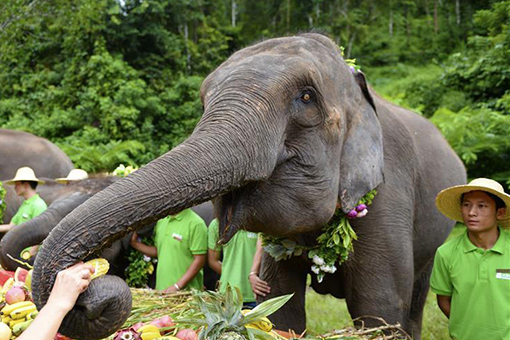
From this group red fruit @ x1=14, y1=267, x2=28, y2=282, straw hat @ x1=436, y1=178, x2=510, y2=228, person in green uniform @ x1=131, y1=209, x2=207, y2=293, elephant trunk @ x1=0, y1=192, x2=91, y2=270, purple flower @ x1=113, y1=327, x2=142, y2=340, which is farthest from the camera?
person in green uniform @ x1=131, y1=209, x2=207, y2=293

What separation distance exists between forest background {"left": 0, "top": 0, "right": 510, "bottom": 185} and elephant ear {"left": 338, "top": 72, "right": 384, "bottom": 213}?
9.34m

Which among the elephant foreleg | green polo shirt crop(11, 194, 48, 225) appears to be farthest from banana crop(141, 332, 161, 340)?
green polo shirt crop(11, 194, 48, 225)

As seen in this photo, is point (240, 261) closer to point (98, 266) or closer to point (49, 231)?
point (49, 231)

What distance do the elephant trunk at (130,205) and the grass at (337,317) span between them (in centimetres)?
409

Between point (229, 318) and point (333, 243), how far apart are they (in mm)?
912

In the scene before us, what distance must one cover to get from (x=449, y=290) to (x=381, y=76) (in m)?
26.3

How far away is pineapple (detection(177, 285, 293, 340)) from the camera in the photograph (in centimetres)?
270

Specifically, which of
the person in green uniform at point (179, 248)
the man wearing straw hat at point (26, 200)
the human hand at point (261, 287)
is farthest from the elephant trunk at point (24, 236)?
the human hand at point (261, 287)

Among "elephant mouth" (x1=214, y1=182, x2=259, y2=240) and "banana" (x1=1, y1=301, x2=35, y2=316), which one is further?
"banana" (x1=1, y1=301, x2=35, y2=316)

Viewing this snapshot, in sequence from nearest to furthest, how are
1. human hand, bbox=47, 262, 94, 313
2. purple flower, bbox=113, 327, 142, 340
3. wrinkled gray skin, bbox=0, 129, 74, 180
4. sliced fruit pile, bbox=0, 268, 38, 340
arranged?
human hand, bbox=47, 262, 94, 313 < purple flower, bbox=113, 327, 142, 340 < sliced fruit pile, bbox=0, 268, 38, 340 < wrinkled gray skin, bbox=0, 129, 74, 180

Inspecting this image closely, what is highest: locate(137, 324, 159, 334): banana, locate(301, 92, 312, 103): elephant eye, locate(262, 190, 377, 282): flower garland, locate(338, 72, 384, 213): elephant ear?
locate(301, 92, 312, 103): elephant eye

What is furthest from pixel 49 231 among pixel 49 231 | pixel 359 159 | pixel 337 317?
pixel 337 317

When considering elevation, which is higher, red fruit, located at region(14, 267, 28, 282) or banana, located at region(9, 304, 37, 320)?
banana, located at region(9, 304, 37, 320)

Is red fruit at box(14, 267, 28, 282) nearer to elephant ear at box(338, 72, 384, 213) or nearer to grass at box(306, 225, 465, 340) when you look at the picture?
elephant ear at box(338, 72, 384, 213)
